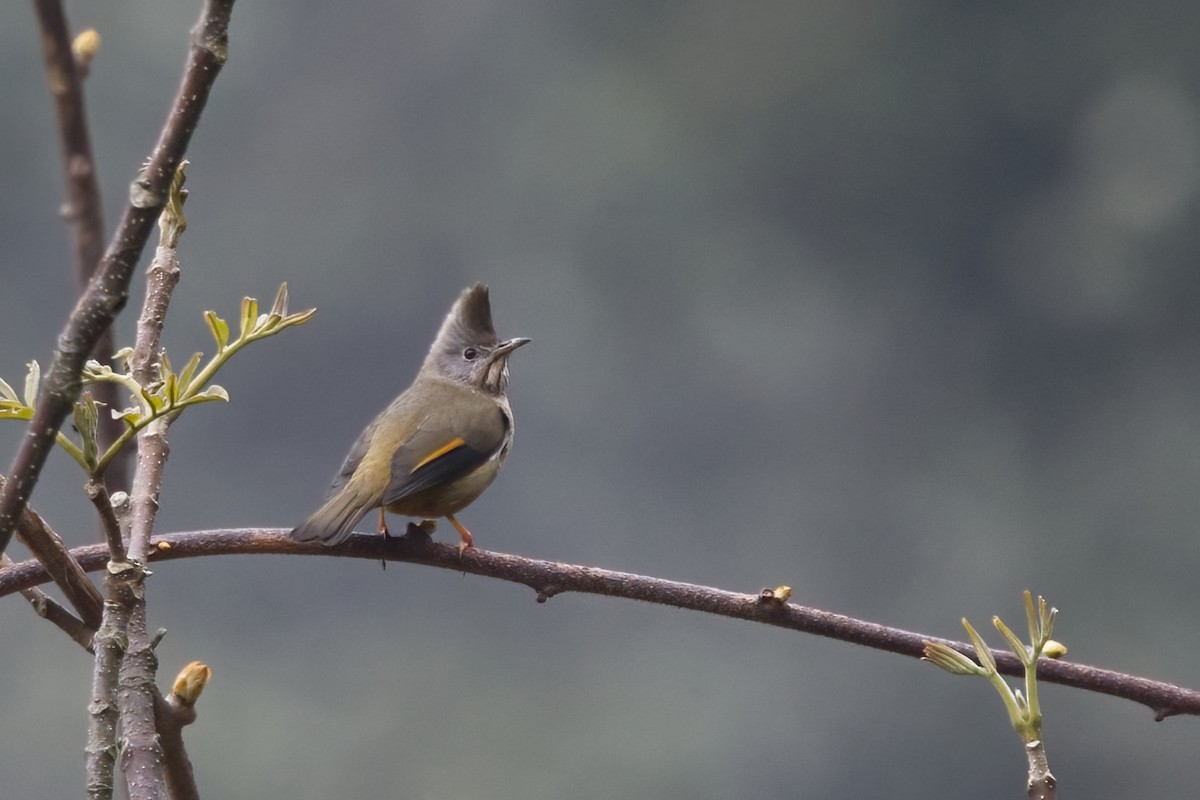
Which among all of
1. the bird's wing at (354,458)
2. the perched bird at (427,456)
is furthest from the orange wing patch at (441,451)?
the bird's wing at (354,458)

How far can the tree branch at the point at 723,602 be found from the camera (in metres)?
1.22

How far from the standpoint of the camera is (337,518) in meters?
2.00

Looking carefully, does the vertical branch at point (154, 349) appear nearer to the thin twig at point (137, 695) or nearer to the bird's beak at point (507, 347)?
the thin twig at point (137, 695)

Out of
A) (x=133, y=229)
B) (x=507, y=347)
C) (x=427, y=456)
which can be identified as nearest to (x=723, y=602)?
(x=133, y=229)

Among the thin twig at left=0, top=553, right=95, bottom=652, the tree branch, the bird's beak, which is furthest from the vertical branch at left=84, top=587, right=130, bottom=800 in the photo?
the bird's beak

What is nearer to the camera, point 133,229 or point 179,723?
point 133,229

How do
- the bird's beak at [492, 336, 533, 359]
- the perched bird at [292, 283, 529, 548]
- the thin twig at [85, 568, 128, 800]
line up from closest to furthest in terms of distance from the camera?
1. the thin twig at [85, 568, 128, 800]
2. the perched bird at [292, 283, 529, 548]
3. the bird's beak at [492, 336, 533, 359]

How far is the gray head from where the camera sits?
10.2 ft

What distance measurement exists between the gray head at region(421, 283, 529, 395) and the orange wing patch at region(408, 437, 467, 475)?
22.4 inches

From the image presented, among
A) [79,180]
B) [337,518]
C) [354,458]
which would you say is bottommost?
[337,518]

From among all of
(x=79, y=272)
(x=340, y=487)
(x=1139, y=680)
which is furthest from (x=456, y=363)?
(x=1139, y=680)

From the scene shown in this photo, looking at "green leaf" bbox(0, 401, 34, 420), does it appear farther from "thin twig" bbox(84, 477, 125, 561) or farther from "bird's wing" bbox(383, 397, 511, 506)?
"bird's wing" bbox(383, 397, 511, 506)

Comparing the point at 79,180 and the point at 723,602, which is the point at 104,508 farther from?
the point at 79,180

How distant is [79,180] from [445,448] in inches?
42.7
